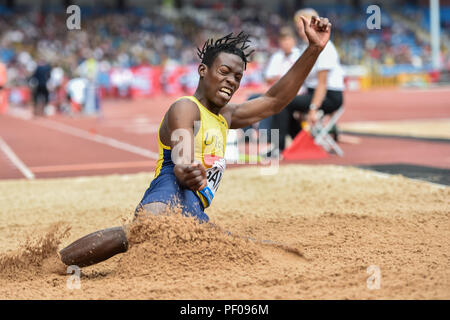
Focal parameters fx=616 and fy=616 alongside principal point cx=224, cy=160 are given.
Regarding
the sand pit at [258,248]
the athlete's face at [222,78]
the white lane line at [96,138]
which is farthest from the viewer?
the white lane line at [96,138]

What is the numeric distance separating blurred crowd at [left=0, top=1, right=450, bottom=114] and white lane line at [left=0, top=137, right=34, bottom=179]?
1232cm

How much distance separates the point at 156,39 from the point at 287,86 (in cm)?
3393

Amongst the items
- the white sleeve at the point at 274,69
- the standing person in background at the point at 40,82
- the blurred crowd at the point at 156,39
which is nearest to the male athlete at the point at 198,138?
the white sleeve at the point at 274,69

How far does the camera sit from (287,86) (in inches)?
154

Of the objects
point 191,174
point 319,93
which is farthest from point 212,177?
point 319,93

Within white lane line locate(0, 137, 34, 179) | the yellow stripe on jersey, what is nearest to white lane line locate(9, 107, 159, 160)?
white lane line locate(0, 137, 34, 179)

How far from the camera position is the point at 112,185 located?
7.09 m

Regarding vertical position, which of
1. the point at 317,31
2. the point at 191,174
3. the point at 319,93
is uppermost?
the point at 317,31

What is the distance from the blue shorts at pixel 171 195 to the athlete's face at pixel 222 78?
0.49 meters

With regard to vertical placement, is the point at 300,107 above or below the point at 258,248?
above

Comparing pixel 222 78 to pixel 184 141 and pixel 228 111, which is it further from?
pixel 184 141

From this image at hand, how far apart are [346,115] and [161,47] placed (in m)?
20.3

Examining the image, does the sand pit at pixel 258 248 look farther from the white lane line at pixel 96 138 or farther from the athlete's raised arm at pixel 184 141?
the white lane line at pixel 96 138

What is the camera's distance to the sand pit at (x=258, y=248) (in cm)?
300
